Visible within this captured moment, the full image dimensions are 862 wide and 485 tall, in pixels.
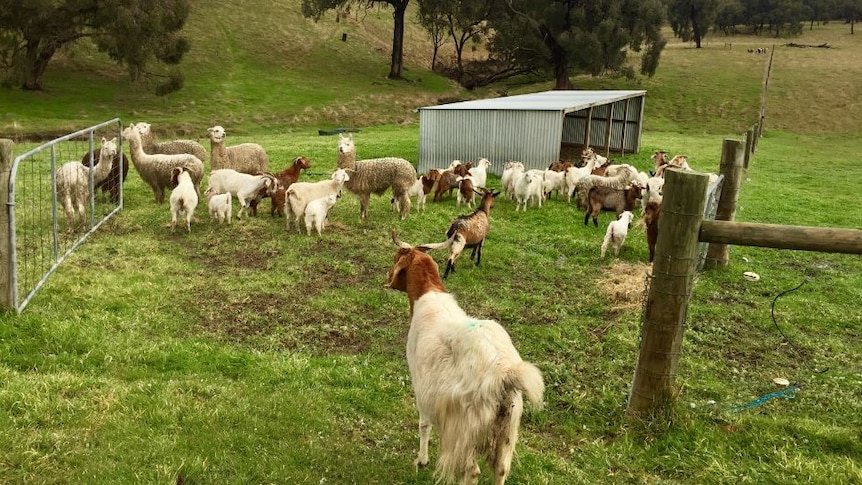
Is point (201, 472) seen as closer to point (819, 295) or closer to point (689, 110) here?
point (819, 295)

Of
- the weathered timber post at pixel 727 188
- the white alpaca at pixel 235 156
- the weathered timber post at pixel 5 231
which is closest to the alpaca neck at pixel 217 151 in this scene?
the white alpaca at pixel 235 156

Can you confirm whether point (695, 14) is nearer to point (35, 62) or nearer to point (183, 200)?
point (35, 62)

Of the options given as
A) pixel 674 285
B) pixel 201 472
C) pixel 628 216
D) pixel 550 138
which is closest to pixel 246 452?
pixel 201 472

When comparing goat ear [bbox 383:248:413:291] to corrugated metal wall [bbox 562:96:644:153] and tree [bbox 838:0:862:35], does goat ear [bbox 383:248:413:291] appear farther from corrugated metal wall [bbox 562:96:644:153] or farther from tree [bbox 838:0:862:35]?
tree [bbox 838:0:862:35]

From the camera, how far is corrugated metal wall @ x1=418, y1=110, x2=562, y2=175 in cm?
1897

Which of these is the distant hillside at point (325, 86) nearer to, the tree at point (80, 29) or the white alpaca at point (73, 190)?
the tree at point (80, 29)

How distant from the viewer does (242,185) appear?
12.9m

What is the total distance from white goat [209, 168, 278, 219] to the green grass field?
53cm

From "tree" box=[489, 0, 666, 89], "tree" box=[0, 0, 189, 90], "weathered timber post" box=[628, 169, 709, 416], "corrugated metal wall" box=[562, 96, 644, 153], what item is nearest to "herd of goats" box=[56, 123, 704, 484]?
"weathered timber post" box=[628, 169, 709, 416]

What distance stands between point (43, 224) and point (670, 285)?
37.4ft

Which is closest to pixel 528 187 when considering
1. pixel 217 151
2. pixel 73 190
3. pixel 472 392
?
pixel 217 151

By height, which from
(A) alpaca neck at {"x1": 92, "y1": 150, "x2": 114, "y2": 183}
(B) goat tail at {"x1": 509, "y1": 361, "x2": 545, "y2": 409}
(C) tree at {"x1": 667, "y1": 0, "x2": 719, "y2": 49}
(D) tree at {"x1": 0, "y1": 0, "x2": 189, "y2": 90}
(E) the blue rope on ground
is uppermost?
(C) tree at {"x1": 667, "y1": 0, "x2": 719, "y2": 49}

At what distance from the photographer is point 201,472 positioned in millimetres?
4531

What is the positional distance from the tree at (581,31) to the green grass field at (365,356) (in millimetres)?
31433
